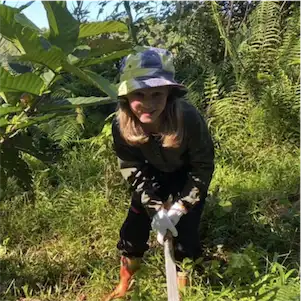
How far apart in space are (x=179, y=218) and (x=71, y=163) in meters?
1.91

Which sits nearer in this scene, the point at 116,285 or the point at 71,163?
the point at 116,285

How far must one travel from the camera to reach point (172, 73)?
7.88ft

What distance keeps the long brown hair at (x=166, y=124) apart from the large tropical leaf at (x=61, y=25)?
1.15 metres

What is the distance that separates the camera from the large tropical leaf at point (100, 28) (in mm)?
1335

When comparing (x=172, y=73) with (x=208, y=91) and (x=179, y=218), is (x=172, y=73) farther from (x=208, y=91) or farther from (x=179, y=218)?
(x=208, y=91)

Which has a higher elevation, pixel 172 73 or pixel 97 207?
pixel 172 73

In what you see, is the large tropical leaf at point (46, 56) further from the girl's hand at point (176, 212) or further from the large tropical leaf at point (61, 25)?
the girl's hand at point (176, 212)

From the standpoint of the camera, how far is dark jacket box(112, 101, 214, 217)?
2.56m

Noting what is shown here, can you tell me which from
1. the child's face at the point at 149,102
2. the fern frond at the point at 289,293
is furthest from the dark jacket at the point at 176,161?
the fern frond at the point at 289,293

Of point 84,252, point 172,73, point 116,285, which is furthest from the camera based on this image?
point 84,252

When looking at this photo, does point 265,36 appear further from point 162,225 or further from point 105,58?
point 105,58

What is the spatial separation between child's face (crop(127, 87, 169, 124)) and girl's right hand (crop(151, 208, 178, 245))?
46 centimetres

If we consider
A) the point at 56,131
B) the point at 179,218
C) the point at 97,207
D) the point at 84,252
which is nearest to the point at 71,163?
the point at 56,131

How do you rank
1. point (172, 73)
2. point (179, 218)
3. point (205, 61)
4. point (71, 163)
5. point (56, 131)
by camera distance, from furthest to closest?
point (205, 61) < point (56, 131) < point (71, 163) < point (179, 218) < point (172, 73)
